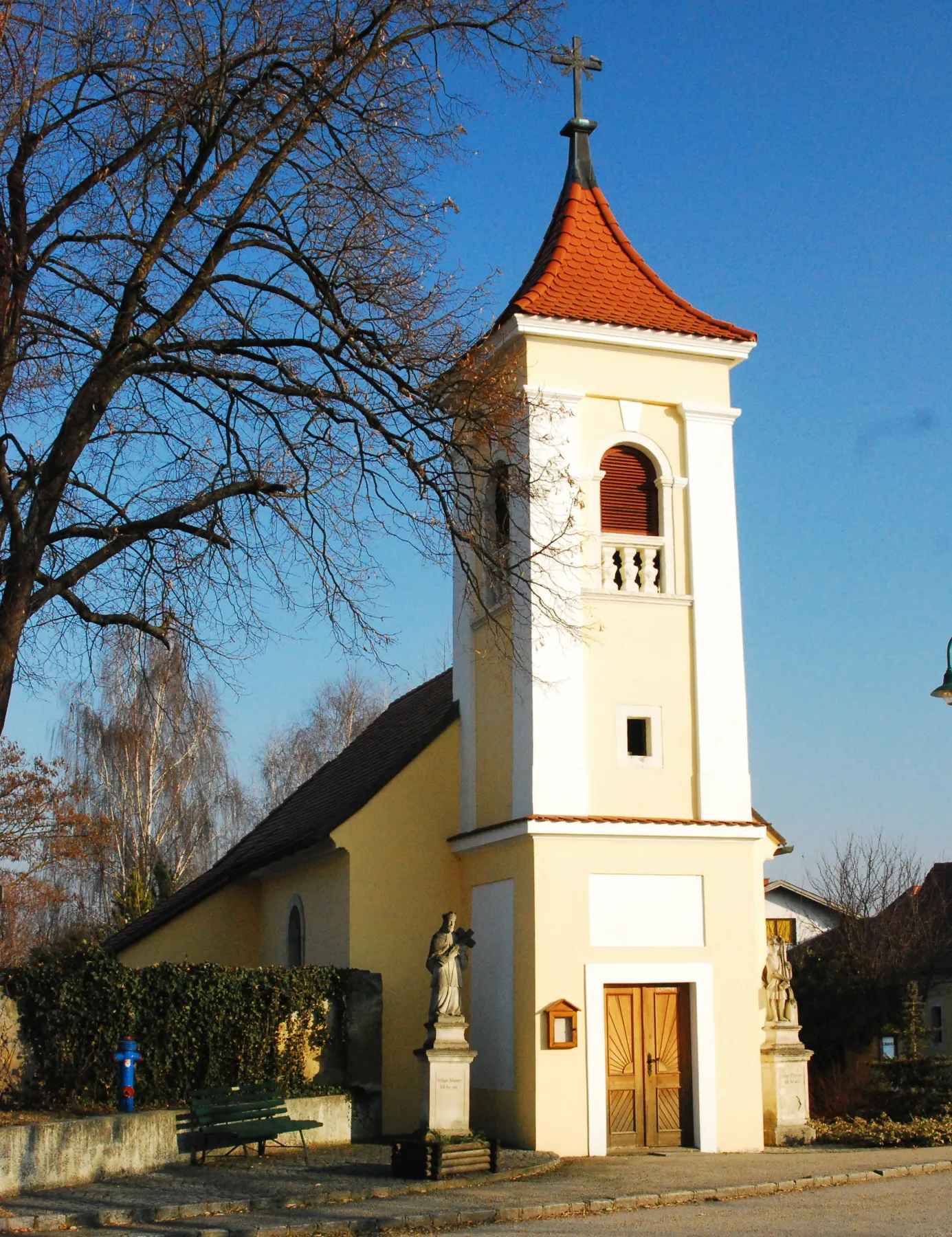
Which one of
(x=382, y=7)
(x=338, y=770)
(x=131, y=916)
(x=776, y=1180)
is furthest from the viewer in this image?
(x=131, y=916)

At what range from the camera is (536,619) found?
56.2 feet

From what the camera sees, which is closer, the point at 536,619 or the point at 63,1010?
the point at 63,1010

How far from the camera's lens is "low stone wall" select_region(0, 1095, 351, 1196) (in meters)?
13.0

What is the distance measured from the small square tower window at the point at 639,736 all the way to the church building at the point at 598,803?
0.03 m

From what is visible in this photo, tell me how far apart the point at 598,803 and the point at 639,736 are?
1088 millimetres

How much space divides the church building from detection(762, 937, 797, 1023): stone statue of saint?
0.18 m

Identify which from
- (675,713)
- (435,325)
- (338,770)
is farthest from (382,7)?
(338,770)

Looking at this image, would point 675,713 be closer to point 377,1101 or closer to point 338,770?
point 377,1101

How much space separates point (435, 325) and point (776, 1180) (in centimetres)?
899

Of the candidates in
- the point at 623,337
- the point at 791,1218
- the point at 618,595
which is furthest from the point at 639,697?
the point at 791,1218

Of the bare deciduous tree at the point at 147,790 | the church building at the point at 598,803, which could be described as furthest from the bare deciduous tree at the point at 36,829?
the church building at the point at 598,803

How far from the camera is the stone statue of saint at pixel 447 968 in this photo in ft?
50.6

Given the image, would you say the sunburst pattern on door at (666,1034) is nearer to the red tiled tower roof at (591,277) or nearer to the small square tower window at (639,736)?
the small square tower window at (639,736)

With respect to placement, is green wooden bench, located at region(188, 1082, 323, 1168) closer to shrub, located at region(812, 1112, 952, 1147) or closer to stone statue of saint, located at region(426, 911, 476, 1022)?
stone statue of saint, located at region(426, 911, 476, 1022)
